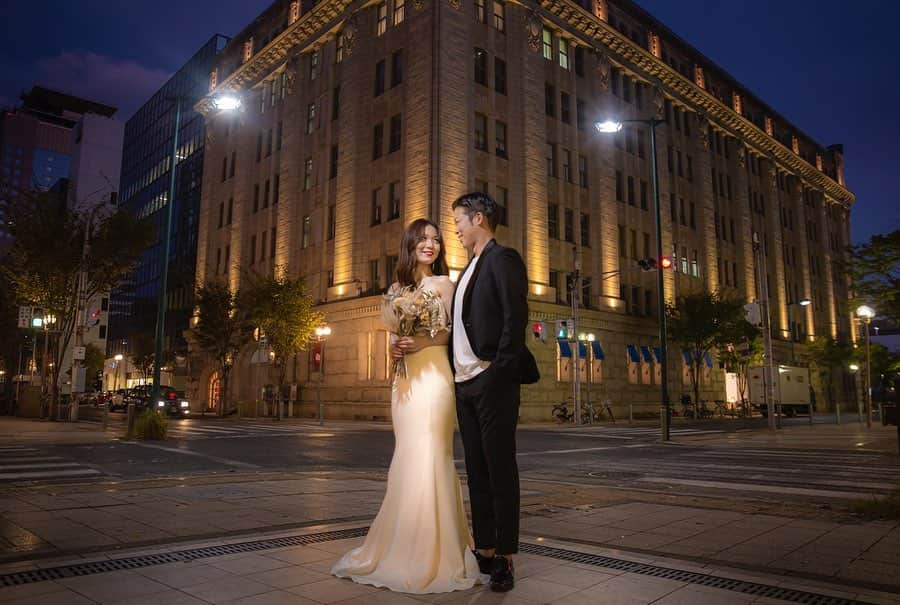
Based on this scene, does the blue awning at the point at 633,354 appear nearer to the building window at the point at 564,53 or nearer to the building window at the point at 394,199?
the building window at the point at 394,199

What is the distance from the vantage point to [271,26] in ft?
154

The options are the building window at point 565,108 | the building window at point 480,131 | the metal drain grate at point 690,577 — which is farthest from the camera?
the building window at point 565,108

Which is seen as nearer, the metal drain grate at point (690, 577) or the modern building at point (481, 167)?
the metal drain grate at point (690, 577)

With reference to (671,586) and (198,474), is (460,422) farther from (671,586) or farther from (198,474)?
(198,474)

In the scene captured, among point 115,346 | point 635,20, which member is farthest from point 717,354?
point 115,346

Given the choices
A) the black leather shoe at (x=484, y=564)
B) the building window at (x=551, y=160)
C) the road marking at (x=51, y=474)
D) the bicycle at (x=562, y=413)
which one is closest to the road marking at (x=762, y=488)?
the black leather shoe at (x=484, y=564)

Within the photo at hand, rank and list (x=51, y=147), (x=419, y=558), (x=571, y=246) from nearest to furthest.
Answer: (x=419, y=558) → (x=571, y=246) → (x=51, y=147)

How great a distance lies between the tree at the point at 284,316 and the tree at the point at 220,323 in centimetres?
515

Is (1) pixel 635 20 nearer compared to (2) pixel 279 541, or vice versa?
(2) pixel 279 541

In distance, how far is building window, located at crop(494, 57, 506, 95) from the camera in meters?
35.3

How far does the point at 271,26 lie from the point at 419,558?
49597 mm

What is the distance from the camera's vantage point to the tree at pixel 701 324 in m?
39.3

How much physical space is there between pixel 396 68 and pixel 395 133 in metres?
3.65

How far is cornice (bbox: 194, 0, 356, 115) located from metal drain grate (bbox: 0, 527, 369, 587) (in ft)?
125
